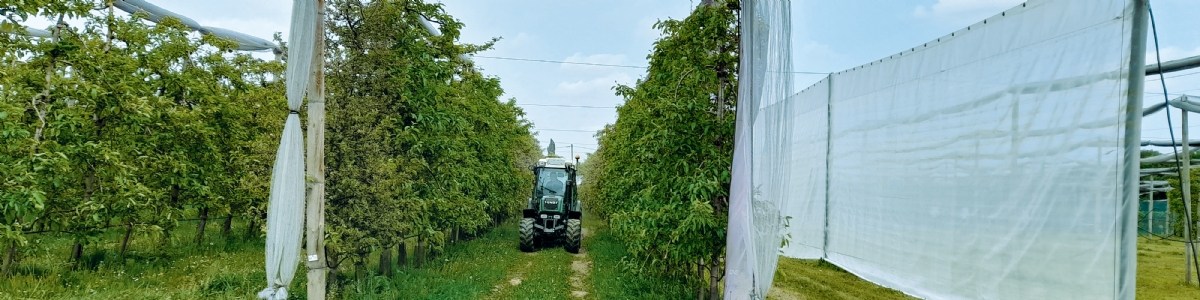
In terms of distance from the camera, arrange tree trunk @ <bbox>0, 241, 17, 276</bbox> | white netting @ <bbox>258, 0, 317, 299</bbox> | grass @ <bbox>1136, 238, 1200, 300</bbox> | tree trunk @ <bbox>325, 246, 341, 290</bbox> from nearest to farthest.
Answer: white netting @ <bbox>258, 0, 317, 299</bbox> < tree trunk @ <bbox>0, 241, 17, 276</bbox> < tree trunk @ <bbox>325, 246, 341, 290</bbox> < grass @ <bbox>1136, 238, 1200, 300</bbox>

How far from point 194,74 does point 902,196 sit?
808 cm

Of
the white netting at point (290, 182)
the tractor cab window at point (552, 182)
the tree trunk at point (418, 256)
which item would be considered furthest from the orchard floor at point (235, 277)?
the tractor cab window at point (552, 182)

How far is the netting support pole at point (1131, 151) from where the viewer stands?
2.62 metres

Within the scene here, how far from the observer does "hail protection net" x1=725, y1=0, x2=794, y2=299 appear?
3.99 metres

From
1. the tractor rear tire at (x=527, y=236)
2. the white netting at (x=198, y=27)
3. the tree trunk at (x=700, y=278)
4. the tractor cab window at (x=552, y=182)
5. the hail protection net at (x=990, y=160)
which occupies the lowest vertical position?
the tractor rear tire at (x=527, y=236)

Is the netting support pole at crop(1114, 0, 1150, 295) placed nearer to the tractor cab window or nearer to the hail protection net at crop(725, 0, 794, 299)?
the hail protection net at crop(725, 0, 794, 299)

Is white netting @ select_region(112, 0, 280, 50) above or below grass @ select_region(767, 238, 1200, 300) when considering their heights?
above

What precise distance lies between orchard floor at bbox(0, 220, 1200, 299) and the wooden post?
48.5 inches

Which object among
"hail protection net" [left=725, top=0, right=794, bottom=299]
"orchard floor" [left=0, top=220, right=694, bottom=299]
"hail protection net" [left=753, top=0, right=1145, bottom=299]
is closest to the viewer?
"hail protection net" [left=753, top=0, right=1145, bottom=299]

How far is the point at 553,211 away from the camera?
1272 centimetres

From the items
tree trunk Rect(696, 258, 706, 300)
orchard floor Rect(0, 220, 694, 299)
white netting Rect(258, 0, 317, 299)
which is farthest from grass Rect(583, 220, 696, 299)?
white netting Rect(258, 0, 317, 299)

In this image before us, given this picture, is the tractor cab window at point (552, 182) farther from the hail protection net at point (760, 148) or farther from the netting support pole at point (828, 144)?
the hail protection net at point (760, 148)

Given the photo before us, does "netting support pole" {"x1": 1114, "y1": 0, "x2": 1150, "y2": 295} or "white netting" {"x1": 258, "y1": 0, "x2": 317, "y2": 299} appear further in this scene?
"white netting" {"x1": 258, "y1": 0, "x2": 317, "y2": 299}

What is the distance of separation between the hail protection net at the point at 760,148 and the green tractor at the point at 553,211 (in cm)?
845
